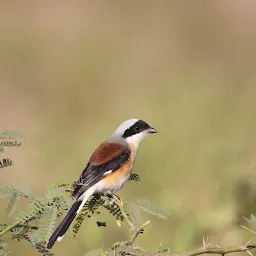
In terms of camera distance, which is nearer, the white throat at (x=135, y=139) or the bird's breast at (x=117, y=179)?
the bird's breast at (x=117, y=179)

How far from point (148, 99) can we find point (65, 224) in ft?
26.0

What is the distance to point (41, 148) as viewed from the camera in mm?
8898

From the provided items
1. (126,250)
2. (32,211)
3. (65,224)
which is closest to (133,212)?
(65,224)

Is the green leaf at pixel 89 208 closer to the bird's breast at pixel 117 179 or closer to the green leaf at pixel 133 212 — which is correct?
the green leaf at pixel 133 212

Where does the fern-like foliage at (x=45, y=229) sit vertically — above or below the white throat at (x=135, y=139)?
above

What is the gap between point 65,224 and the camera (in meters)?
2.79

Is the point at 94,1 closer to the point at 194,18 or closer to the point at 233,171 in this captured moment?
the point at 194,18

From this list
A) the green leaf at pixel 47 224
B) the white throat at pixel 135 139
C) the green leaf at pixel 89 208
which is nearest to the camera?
the green leaf at pixel 47 224

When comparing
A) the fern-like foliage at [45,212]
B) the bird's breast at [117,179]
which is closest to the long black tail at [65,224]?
the fern-like foliage at [45,212]

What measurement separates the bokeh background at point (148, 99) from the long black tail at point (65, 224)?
134cm

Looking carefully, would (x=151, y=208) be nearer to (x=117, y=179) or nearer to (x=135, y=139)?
(x=117, y=179)

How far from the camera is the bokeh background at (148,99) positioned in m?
4.56

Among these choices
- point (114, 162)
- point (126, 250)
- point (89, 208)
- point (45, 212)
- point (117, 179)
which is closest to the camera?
point (126, 250)

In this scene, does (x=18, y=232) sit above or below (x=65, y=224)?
above
